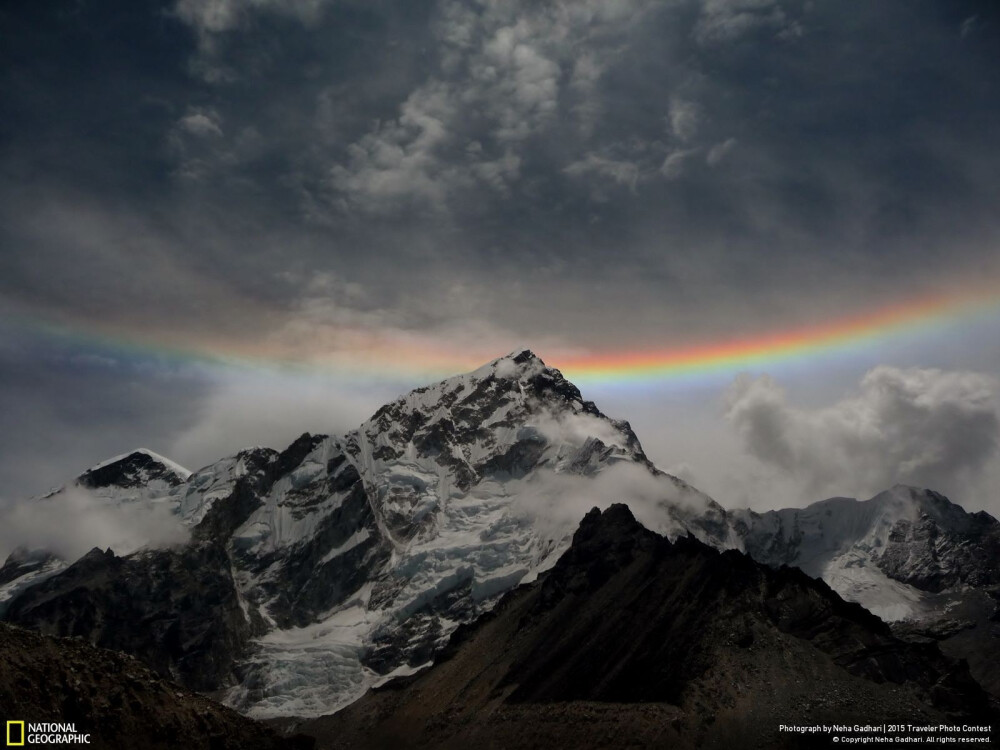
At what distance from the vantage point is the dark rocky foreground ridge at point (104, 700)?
7731 cm

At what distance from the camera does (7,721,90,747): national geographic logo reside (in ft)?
236

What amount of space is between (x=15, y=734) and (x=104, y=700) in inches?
458

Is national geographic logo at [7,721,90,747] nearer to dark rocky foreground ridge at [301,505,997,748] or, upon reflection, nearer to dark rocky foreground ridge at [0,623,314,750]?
dark rocky foreground ridge at [0,623,314,750]

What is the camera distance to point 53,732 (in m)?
76.1

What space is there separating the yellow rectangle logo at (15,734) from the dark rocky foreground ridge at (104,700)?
667 millimetres

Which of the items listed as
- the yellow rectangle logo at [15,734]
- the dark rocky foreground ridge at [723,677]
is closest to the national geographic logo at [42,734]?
the yellow rectangle logo at [15,734]

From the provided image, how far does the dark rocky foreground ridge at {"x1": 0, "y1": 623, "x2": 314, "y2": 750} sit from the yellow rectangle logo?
0.67 meters

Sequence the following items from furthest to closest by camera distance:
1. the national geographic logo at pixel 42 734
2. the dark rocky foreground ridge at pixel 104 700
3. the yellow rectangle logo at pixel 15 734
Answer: the dark rocky foreground ridge at pixel 104 700 → the national geographic logo at pixel 42 734 → the yellow rectangle logo at pixel 15 734

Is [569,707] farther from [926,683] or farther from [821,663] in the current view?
[926,683]

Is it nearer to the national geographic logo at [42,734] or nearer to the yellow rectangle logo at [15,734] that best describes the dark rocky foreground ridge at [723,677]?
the national geographic logo at [42,734]

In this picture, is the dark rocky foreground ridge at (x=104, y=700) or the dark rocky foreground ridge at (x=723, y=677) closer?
the dark rocky foreground ridge at (x=104, y=700)

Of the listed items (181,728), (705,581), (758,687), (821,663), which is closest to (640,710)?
(758,687)

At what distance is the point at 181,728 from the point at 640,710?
86754mm

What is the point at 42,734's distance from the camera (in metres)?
74.7
